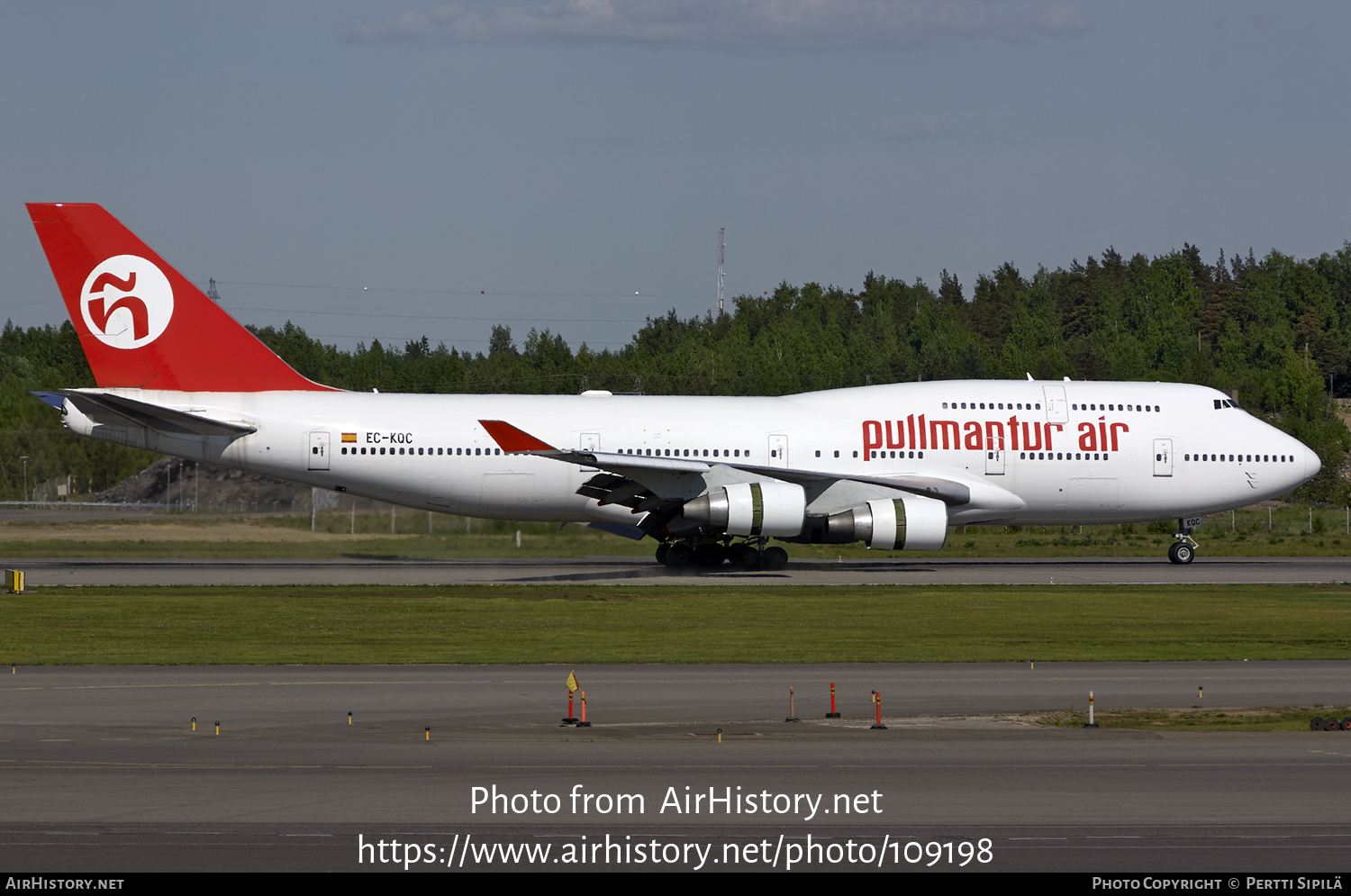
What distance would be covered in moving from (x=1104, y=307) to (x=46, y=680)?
129784mm

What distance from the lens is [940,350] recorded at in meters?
120

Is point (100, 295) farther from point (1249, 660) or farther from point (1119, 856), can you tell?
point (1119, 856)

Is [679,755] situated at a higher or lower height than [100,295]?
lower

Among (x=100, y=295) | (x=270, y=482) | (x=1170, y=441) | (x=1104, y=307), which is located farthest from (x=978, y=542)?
(x=1104, y=307)

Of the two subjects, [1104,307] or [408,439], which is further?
[1104,307]

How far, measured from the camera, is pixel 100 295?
37.0 meters

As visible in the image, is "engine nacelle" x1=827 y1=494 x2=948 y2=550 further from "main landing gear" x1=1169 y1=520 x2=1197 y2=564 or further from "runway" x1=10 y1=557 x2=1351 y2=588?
"main landing gear" x1=1169 y1=520 x2=1197 y2=564

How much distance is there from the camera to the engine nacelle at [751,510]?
117ft

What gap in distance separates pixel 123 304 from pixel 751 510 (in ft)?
57.3

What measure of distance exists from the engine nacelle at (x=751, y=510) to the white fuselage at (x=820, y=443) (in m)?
1.54

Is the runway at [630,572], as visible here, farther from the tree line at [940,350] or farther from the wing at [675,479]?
the tree line at [940,350]

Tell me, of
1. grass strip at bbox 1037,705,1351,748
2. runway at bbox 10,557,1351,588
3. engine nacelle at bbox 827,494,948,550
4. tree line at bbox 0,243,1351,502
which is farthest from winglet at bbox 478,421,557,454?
tree line at bbox 0,243,1351,502

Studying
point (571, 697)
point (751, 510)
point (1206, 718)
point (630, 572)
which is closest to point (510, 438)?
point (630, 572)

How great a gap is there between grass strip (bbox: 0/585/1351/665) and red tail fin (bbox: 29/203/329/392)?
720 cm
